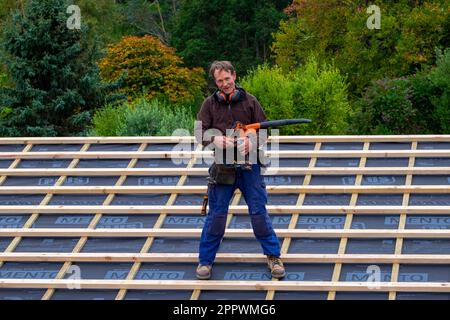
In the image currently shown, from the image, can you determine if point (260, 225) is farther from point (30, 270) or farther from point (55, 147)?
point (55, 147)

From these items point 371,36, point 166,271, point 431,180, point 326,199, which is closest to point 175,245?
point 166,271

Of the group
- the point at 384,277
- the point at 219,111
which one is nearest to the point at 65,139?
the point at 219,111

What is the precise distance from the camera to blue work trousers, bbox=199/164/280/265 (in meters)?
8.63

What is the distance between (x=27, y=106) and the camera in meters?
21.4

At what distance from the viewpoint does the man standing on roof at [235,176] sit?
8477mm

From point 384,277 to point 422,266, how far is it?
36 cm

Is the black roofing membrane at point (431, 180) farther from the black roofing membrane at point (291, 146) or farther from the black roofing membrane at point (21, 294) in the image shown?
the black roofing membrane at point (21, 294)

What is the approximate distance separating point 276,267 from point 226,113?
131cm

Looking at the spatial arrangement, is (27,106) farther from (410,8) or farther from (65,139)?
(410,8)

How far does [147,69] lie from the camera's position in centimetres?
3241

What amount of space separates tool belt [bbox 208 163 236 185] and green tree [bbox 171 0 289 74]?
35178 mm

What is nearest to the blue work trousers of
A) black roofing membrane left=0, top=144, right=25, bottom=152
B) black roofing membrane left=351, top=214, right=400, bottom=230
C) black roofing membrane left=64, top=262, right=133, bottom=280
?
black roofing membrane left=64, top=262, right=133, bottom=280

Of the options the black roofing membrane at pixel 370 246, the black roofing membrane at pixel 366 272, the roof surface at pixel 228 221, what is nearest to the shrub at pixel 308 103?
the roof surface at pixel 228 221

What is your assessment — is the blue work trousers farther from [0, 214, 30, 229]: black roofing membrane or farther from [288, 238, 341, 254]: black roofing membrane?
[0, 214, 30, 229]: black roofing membrane
